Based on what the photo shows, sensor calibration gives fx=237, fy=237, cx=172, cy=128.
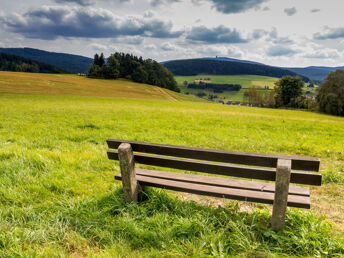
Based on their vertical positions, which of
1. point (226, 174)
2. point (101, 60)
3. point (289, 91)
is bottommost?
point (226, 174)

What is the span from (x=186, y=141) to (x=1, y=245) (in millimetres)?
8351

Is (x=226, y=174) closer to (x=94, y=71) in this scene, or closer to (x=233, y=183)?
(x=233, y=183)

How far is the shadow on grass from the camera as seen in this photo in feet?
9.72

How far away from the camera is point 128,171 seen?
3771mm

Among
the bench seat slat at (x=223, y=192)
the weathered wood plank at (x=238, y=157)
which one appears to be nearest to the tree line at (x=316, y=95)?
the bench seat slat at (x=223, y=192)

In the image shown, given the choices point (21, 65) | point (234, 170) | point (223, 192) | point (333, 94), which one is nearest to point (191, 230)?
point (223, 192)

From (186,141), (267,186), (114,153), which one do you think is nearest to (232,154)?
(267,186)

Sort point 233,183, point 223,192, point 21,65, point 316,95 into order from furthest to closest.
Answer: point 21,65 → point 316,95 → point 233,183 → point 223,192

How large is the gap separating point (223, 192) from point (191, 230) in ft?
2.45

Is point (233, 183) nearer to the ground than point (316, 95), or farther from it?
nearer to the ground

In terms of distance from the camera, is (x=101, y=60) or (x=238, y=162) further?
(x=101, y=60)

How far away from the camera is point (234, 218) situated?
3.68 metres

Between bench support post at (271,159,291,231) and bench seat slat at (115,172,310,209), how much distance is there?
17cm

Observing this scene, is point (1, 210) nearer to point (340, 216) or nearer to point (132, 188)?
point (132, 188)
